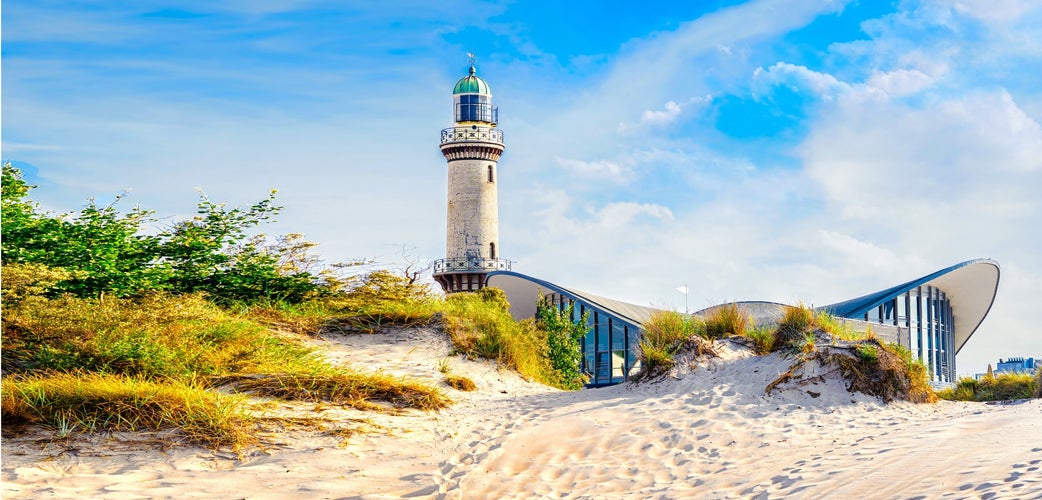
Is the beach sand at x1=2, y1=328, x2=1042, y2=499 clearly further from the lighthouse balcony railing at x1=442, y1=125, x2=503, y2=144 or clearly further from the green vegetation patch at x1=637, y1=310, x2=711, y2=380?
Answer: the lighthouse balcony railing at x1=442, y1=125, x2=503, y2=144

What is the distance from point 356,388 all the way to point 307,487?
283 cm

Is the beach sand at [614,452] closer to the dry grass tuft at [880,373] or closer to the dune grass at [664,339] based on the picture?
the dry grass tuft at [880,373]

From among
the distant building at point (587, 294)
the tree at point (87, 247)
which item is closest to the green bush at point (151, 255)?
the tree at point (87, 247)

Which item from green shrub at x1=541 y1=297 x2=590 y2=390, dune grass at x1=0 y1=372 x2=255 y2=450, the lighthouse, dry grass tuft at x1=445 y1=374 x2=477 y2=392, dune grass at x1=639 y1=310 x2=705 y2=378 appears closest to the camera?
dune grass at x1=0 y1=372 x2=255 y2=450

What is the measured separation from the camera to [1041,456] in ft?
22.0

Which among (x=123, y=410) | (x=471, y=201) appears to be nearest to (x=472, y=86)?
(x=471, y=201)

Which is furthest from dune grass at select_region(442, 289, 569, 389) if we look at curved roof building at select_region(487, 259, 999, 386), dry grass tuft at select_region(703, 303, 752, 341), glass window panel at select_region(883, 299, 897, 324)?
glass window panel at select_region(883, 299, 897, 324)

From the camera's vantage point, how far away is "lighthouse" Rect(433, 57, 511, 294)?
40406 mm

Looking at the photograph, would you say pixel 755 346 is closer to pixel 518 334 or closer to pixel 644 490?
pixel 518 334

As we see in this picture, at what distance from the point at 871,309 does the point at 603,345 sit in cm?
1002

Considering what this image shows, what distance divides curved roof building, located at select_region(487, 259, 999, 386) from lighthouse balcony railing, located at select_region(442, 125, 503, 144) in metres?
7.38

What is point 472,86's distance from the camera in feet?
137

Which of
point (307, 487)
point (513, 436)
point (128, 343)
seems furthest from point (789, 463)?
point (128, 343)

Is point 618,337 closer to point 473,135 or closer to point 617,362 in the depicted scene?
point 617,362
